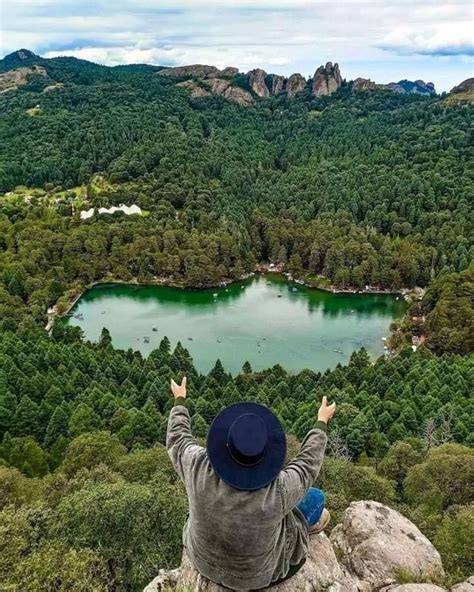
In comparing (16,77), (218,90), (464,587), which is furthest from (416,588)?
(16,77)

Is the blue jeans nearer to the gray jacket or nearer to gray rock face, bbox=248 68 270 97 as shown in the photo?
the gray jacket

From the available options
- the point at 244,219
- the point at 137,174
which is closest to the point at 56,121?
the point at 137,174

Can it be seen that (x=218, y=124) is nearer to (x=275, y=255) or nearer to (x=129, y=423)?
(x=275, y=255)

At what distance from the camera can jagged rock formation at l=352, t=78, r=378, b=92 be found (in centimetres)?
16284

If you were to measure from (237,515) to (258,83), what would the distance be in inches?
7140

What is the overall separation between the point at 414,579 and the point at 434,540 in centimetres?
714

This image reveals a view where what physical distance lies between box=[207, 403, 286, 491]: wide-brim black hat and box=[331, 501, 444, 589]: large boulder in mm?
4544

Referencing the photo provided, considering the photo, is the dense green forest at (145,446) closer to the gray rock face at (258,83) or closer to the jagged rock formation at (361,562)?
the jagged rock formation at (361,562)

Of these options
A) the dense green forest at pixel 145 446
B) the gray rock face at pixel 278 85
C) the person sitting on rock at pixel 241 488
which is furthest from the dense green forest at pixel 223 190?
the person sitting on rock at pixel 241 488

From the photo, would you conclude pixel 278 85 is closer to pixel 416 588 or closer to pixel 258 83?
pixel 258 83

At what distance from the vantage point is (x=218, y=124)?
13675cm

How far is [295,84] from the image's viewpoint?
171750mm

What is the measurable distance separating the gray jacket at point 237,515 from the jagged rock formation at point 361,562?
59 centimetres

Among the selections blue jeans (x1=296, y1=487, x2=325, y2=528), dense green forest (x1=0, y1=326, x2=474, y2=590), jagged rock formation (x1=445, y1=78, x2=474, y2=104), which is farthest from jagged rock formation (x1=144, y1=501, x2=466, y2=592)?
jagged rock formation (x1=445, y1=78, x2=474, y2=104)
